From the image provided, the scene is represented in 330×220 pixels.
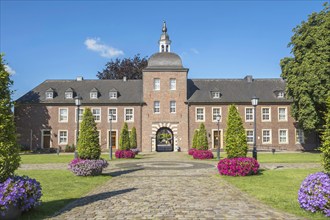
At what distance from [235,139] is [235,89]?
28370 millimetres

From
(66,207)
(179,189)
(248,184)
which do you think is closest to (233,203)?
(179,189)

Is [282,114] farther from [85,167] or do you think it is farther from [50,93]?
[85,167]

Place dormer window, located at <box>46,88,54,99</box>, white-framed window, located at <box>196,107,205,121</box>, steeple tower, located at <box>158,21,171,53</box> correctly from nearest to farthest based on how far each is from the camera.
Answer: white-framed window, located at <box>196,107,205,121</box>, dormer window, located at <box>46,88,54,99</box>, steeple tower, located at <box>158,21,171,53</box>

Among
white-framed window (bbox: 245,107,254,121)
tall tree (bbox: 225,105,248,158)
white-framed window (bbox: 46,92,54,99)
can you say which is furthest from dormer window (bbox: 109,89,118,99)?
tall tree (bbox: 225,105,248,158)

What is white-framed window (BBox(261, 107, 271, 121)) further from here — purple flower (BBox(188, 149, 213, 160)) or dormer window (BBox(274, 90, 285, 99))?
purple flower (BBox(188, 149, 213, 160))

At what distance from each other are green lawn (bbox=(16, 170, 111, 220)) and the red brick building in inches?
1006

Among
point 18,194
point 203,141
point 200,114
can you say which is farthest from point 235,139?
point 200,114

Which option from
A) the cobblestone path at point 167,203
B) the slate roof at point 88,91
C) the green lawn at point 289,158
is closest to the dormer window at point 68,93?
the slate roof at point 88,91

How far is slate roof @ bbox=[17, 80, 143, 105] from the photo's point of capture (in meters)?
41.9

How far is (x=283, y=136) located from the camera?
41.9m

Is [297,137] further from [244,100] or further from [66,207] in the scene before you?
[66,207]

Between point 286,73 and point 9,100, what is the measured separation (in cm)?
3548

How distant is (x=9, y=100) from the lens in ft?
27.4

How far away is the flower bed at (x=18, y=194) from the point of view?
730 cm
